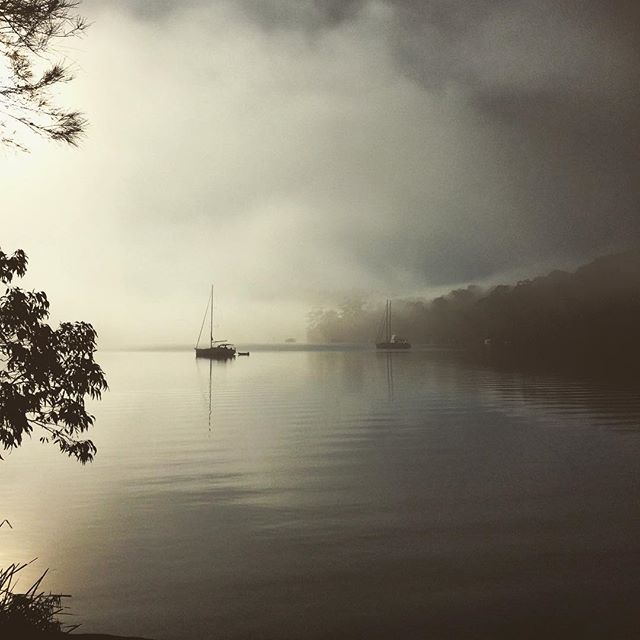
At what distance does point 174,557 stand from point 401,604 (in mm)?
7330

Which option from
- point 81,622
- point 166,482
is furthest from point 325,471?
point 81,622

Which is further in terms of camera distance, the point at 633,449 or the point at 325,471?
the point at 633,449

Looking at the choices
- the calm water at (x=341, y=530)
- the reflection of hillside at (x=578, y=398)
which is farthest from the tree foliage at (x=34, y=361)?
the reflection of hillside at (x=578, y=398)

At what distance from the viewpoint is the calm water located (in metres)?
15.5

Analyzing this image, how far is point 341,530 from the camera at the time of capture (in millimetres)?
22828

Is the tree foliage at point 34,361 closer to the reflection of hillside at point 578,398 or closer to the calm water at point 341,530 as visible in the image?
the calm water at point 341,530

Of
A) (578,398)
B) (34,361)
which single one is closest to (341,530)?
(34,361)

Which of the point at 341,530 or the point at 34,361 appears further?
the point at 341,530

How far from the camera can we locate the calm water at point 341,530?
15492mm

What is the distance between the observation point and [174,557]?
20.0 metres

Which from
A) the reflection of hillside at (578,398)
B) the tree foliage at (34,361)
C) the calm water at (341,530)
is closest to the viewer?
the tree foliage at (34,361)

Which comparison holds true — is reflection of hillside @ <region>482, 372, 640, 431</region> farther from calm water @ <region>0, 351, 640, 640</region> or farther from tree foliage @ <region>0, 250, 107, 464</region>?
tree foliage @ <region>0, 250, 107, 464</region>

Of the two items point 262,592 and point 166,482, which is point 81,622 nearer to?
point 262,592

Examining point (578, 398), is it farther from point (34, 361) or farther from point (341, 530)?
point (34, 361)
